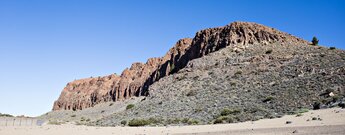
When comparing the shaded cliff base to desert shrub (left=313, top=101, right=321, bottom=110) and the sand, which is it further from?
the sand

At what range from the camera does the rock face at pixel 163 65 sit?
65438mm

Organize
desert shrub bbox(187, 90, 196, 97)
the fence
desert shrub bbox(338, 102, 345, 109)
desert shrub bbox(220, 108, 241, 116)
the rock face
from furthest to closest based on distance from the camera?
1. the rock face
2. desert shrub bbox(187, 90, 196, 97)
3. the fence
4. desert shrub bbox(220, 108, 241, 116)
5. desert shrub bbox(338, 102, 345, 109)

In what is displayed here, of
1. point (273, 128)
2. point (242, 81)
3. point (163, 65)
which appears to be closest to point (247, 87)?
point (242, 81)

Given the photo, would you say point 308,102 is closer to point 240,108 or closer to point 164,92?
point 240,108

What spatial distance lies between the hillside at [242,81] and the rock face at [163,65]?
9.2 inches

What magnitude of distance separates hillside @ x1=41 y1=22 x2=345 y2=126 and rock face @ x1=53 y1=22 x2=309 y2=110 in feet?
0.77

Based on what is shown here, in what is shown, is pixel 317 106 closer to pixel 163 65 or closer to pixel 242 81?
pixel 242 81

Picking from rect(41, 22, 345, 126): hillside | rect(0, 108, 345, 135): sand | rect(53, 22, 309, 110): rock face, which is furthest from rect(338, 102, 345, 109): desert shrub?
rect(53, 22, 309, 110): rock face

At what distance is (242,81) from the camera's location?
48281 mm

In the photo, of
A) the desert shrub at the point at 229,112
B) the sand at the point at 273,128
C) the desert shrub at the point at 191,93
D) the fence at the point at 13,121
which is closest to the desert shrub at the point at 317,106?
the sand at the point at 273,128

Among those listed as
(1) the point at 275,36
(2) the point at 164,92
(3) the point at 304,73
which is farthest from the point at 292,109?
(1) the point at 275,36

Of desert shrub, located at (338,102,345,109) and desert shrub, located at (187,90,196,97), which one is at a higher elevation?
desert shrub, located at (187,90,196,97)

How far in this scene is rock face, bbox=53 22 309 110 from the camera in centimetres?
6544

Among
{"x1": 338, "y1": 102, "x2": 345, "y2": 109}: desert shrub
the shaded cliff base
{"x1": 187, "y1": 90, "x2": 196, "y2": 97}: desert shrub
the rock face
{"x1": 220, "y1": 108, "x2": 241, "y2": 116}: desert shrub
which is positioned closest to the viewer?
{"x1": 338, "y1": 102, "x2": 345, "y2": 109}: desert shrub
